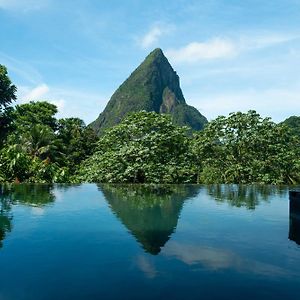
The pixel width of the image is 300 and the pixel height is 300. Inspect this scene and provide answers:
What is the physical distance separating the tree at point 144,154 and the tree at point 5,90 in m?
Answer: 7.64

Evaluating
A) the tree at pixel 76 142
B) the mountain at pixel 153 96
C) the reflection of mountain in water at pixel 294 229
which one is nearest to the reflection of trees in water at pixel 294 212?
the reflection of mountain in water at pixel 294 229

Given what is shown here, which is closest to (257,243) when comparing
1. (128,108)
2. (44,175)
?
(44,175)

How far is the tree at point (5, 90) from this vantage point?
25266 millimetres

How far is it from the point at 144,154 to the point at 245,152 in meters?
9.48

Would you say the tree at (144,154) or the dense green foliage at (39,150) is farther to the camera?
the tree at (144,154)

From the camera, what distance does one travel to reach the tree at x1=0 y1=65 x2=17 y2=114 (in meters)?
25.3

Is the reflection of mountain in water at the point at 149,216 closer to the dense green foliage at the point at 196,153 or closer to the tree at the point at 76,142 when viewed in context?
the dense green foliage at the point at 196,153

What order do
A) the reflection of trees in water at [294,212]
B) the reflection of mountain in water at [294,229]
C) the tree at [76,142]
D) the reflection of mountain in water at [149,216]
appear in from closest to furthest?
the reflection of mountain in water at [149,216], the reflection of mountain in water at [294,229], the reflection of trees in water at [294,212], the tree at [76,142]

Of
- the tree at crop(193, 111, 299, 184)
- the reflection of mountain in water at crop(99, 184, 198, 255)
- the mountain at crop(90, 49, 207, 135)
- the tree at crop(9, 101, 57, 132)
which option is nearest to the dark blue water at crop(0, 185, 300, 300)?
the reflection of mountain in water at crop(99, 184, 198, 255)

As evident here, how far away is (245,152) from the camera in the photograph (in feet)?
103

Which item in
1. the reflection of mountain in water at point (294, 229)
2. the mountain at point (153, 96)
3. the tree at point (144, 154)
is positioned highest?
the mountain at point (153, 96)

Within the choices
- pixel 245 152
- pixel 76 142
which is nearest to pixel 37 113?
pixel 76 142

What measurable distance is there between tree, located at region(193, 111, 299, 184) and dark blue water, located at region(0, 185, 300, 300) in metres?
16.6

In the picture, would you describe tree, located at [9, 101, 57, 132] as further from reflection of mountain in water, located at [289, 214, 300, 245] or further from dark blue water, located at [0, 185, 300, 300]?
reflection of mountain in water, located at [289, 214, 300, 245]
